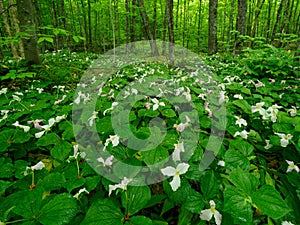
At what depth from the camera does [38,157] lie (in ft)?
5.70

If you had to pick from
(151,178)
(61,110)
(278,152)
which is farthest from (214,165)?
(61,110)

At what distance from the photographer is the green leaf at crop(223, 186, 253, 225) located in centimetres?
88

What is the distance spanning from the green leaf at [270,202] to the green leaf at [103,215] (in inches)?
26.0

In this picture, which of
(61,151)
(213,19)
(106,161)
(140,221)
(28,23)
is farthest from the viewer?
(213,19)

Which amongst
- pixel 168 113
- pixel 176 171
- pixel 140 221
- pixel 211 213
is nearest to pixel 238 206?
pixel 211 213

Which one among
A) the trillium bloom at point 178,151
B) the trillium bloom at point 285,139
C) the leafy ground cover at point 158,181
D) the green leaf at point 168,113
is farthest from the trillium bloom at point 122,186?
the trillium bloom at point 285,139

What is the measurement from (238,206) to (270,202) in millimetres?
162

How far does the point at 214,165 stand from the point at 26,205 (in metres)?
1.10

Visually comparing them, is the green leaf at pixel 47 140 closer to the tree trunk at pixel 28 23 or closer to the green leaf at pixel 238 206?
the green leaf at pixel 238 206

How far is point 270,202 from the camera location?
920 millimetres

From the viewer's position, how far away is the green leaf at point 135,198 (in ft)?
3.26

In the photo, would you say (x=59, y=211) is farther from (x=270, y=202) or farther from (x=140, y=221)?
(x=270, y=202)

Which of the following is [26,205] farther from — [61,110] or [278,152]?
[278,152]

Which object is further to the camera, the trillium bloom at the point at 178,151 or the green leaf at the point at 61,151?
the green leaf at the point at 61,151
